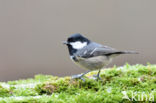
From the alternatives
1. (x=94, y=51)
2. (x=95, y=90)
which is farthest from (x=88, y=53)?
(x=95, y=90)

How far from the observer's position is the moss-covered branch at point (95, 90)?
2.12m

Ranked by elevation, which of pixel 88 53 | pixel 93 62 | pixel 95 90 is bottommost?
pixel 95 90

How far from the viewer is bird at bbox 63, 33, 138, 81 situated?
130 inches

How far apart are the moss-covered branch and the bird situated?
0.34 m

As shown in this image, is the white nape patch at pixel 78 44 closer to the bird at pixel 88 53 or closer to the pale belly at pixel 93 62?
the bird at pixel 88 53

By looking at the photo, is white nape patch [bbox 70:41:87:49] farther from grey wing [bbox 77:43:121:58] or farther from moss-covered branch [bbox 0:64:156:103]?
moss-covered branch [bbox 0:64:156:103]

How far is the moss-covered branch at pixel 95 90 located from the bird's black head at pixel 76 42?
51 centimetres

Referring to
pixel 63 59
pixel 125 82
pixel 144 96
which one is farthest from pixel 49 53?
pixel 144 96

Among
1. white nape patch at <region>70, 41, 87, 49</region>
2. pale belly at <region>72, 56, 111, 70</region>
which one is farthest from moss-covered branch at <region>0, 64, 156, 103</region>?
white nape patch at <region>70, 41, 87, 49</region>

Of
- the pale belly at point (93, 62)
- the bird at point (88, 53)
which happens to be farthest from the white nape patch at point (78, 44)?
the pale belly at point (93, 62)

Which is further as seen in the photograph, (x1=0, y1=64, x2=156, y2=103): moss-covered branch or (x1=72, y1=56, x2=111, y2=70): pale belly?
(x1=72, y1=56, x2=111, y2=70): pale belly

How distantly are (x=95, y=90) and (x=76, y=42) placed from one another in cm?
86

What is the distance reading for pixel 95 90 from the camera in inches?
102

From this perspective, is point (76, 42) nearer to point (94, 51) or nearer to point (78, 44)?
point (78, 44)
